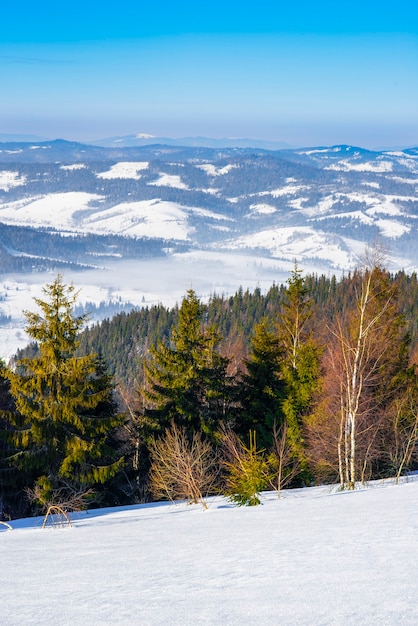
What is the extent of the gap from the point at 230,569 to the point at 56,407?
14907 mm

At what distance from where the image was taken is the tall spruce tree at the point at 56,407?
75.6ft

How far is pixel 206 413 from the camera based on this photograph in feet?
95.9

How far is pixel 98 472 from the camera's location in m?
24.2

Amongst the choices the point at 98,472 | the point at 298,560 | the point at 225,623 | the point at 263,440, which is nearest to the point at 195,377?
the point at 263,440

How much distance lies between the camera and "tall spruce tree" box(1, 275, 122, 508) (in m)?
23.0

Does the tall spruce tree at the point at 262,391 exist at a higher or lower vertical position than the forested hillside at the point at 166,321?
higher

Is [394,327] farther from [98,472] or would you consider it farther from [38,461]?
[38,461]

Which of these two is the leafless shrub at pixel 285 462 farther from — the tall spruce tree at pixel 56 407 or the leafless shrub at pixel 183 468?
the tall spruce tree at pixel 56 407

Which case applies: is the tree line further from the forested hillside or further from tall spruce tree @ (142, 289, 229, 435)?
the forested hillside

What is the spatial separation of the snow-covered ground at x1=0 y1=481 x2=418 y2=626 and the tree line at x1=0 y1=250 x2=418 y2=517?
17.0 feet

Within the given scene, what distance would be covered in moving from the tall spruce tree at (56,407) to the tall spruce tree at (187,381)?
476 cm

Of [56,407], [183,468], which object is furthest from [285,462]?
[56,407]

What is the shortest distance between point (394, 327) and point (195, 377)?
9967 mm

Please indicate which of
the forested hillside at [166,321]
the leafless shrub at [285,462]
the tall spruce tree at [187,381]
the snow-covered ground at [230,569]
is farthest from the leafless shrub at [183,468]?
the forested hillside at [166,321]
